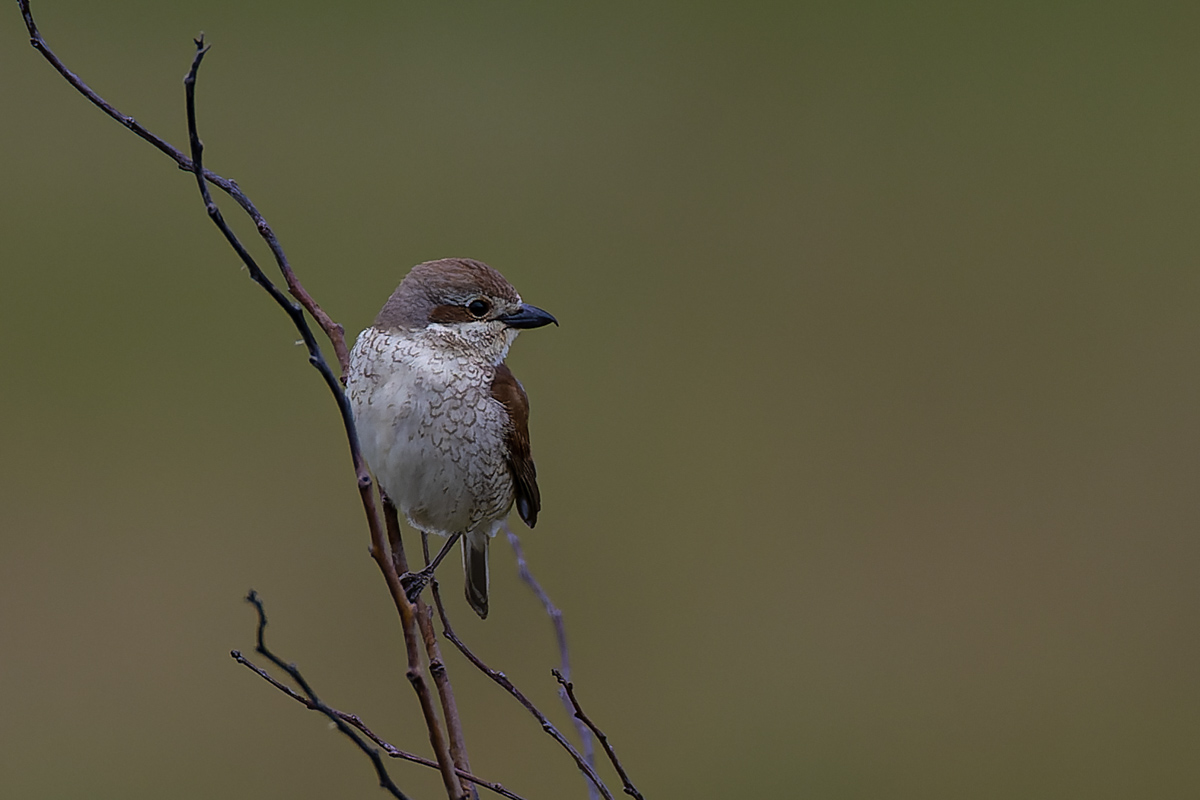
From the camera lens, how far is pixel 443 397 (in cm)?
186

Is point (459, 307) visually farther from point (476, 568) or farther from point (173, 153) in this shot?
point (173, 153)

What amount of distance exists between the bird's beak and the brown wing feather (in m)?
0.09

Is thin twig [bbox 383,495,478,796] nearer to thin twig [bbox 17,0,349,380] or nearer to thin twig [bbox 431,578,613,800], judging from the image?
thin twig [bbox 431,578,613,800]

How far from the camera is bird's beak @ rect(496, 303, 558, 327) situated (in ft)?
6.27

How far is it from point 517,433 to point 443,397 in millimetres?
175

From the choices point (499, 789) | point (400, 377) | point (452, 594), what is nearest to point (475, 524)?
point (400, 377)

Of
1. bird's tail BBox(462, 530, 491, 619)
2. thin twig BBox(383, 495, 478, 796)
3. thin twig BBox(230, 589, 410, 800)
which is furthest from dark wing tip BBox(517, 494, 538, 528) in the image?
thin twig BBox(230, 589, 410, 800)

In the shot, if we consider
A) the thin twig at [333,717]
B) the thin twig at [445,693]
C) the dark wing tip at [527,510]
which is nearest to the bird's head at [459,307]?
the dark wing tip at [527,510]

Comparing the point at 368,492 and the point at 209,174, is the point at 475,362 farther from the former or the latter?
the point at 368,492

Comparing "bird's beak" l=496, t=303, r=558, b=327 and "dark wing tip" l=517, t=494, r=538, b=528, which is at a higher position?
"bird's beak" l=496, t=303, r=558, b=327

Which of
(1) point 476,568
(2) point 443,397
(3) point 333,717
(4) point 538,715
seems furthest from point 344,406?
(1) point 476,568

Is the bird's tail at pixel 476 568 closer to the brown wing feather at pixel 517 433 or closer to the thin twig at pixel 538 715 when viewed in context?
the brown wing feather at pixel 517 433

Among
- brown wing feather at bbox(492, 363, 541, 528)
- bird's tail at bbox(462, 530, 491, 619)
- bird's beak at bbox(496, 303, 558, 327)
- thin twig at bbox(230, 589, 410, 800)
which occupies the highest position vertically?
bird's beak at bbox(496, 303, 558, 327)

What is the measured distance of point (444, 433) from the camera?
1.85m
